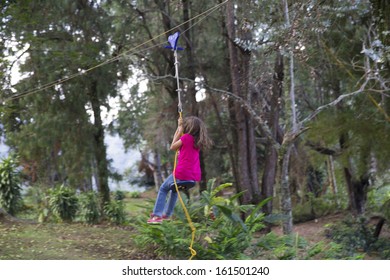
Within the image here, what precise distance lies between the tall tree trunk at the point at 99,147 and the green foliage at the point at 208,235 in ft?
12.5

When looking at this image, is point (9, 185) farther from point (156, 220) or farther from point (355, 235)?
point (355, 235)

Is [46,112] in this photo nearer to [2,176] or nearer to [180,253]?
[2,176]

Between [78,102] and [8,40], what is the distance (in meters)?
1.66

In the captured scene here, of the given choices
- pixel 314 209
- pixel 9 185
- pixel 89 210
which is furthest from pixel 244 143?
pixel 9 185

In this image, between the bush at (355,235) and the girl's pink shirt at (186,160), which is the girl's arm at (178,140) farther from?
the bush at (355,235)

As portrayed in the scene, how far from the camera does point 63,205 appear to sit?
7664 millimetres

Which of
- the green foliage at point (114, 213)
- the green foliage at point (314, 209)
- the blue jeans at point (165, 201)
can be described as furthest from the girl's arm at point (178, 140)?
the green foliage at point (314, 209)

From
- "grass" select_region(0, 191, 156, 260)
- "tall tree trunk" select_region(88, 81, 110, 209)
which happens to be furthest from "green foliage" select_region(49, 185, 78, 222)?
"grass" select_region(0, 191, 156, 260)

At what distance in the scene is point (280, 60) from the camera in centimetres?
703

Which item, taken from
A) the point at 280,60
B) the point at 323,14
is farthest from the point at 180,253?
the point at 280,60

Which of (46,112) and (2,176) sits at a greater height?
(46,112)

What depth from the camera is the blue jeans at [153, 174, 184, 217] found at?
13.0 ft
